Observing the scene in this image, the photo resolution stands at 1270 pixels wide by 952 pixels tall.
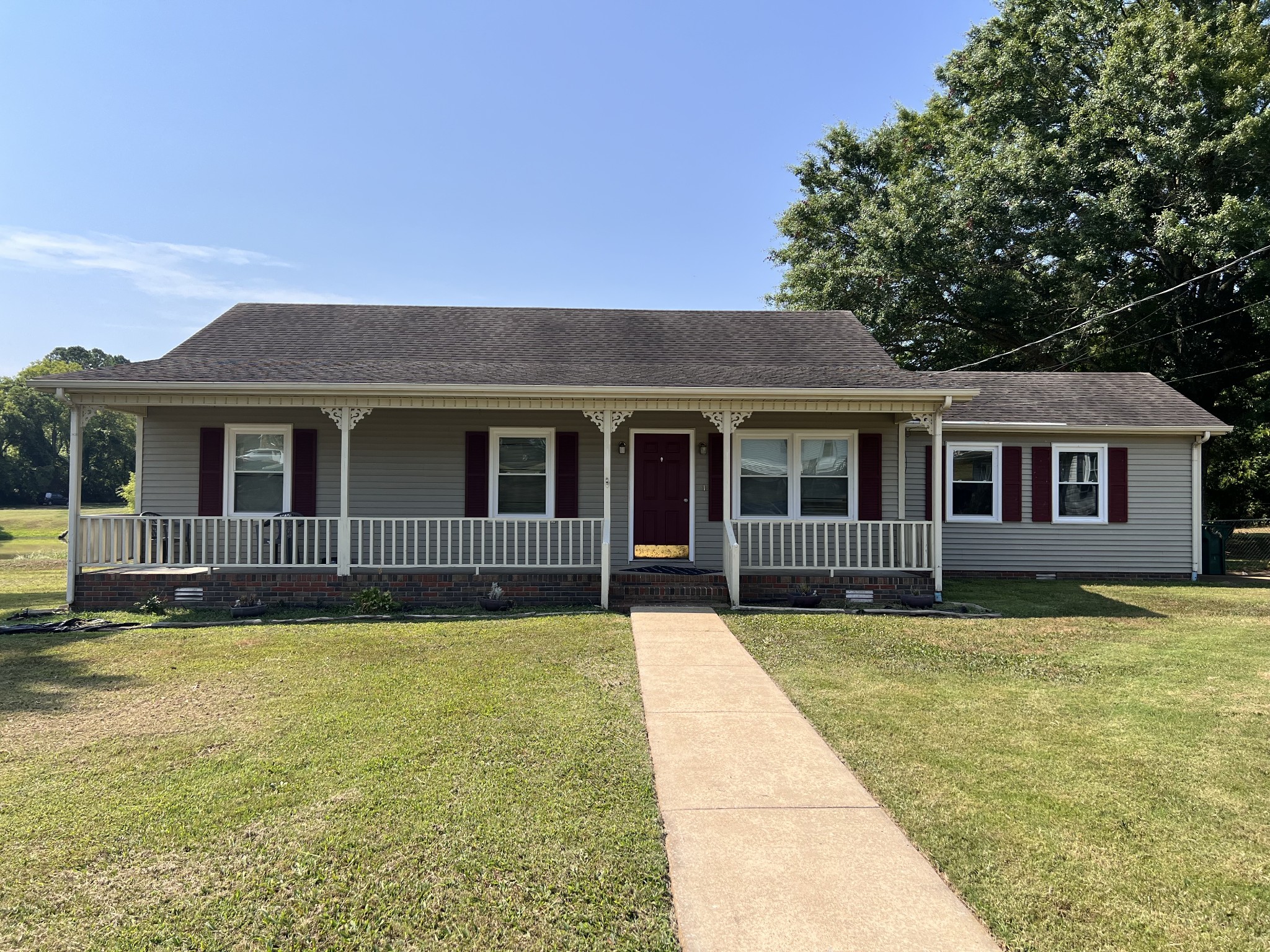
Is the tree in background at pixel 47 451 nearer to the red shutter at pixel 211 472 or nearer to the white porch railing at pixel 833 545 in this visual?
the red shutter at pixel 211 472

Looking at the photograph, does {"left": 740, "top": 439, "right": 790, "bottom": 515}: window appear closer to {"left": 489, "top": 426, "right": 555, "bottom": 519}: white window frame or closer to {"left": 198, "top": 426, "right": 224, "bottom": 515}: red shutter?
{"left": 489, "top": 426, "right": 555, "bottom": 519}: white window frame

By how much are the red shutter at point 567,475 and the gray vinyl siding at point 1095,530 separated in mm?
6111

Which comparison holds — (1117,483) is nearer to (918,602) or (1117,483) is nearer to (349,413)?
(918,602)

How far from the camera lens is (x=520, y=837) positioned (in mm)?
3293

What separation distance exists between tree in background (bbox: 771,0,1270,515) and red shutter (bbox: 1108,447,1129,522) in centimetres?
823

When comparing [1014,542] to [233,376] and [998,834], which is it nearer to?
[998,834]

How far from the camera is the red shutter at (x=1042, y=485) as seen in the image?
13.1 meters

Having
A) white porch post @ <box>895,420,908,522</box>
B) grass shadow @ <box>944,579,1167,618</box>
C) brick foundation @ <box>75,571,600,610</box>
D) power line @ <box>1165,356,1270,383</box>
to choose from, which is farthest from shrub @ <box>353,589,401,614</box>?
power line @ <box>1165,356,1270,383</box>

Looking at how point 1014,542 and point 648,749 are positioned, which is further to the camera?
point 1014,542

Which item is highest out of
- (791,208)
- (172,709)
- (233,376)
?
(791,208)

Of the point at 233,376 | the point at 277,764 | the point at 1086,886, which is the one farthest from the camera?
the point at 233,376

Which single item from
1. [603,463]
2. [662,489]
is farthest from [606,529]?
[662,489]

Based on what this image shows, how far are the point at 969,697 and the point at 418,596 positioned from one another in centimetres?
710

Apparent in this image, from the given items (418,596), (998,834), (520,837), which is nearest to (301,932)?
(520,837)
